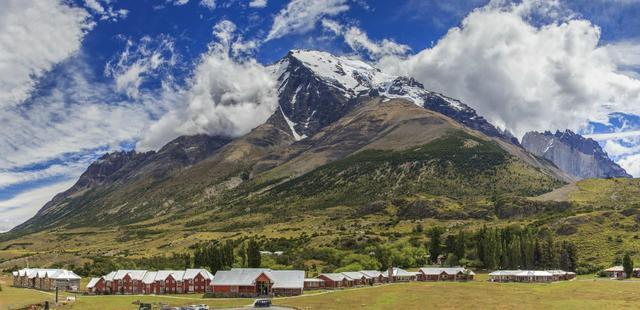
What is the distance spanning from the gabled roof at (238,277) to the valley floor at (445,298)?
377 inches

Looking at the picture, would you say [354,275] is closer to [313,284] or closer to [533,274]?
[313,284]

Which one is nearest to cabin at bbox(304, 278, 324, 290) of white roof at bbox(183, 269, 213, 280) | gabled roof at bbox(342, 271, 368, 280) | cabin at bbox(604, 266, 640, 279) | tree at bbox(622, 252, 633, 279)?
gabled roof at bbox(342, 271, 368, 280)

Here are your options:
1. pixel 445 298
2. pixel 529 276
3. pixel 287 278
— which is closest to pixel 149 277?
pixel 287 278

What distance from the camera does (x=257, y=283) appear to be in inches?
6609

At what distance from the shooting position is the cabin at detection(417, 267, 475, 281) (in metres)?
189

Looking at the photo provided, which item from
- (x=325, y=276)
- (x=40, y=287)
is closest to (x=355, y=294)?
(x=325, y=276)

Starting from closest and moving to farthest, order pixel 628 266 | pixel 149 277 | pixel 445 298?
pixel 445 298, pixel 628 266, pixel 149 277

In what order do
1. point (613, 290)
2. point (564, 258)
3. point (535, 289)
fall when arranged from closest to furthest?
1. point (613, 290)
2. point (535, 289)
3. point (564, 258)

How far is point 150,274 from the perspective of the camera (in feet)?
602

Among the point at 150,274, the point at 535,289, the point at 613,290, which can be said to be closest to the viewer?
the point at 613,290

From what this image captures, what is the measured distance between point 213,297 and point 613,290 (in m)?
98.7

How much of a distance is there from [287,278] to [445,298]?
52.8 metres

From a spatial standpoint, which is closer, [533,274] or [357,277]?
[533,274]

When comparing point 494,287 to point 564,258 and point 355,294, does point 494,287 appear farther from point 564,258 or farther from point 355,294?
point 564,258
